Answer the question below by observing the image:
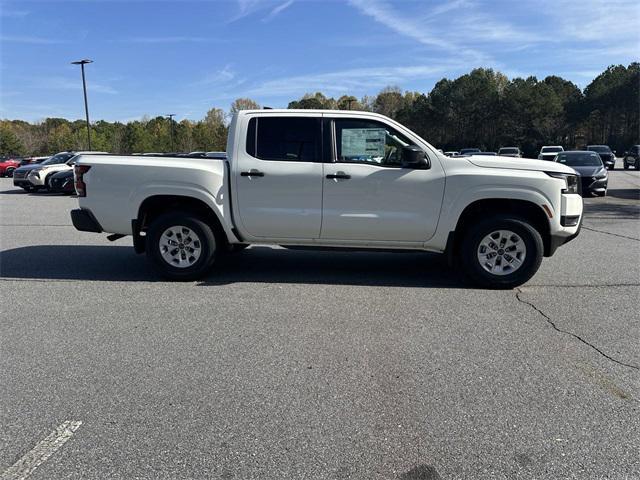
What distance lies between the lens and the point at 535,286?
6.46 meters

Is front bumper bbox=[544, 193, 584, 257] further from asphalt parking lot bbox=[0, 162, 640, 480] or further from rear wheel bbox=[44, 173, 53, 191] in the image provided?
rear wheel bbox=[44, 173, 53, 191]

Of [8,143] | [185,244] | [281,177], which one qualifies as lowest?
[185,244]

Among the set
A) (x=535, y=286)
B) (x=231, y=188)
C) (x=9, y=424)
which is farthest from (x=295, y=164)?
(x=9, y=424)

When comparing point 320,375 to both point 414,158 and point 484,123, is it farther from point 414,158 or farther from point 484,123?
point 484,123

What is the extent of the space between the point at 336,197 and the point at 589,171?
1570cm

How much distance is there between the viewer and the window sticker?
630cm

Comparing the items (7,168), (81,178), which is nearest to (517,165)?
(81,178)

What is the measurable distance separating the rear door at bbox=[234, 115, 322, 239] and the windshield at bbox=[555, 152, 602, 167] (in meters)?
15.8

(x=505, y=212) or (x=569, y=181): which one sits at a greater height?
(x=569, y=181)

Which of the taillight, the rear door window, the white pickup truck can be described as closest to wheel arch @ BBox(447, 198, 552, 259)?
the white pickup truck

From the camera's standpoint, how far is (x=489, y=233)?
618cm

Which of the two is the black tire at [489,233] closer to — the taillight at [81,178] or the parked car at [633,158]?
the taillight at [81,178]

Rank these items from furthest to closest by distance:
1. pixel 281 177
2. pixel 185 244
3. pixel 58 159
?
pixel 58 159, pixel 185 244, pixel 281 177

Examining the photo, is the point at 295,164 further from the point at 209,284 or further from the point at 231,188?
the point at 209,284
